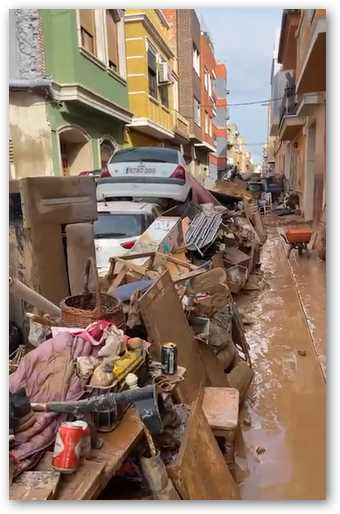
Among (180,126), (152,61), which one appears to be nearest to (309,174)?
(180,126)

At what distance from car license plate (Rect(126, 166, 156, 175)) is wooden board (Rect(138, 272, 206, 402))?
11.8 feet

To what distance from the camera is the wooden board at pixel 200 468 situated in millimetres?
1898

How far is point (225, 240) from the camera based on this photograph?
6.58 meters

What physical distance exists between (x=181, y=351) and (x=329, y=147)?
1.56 m

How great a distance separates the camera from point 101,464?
1.70 m

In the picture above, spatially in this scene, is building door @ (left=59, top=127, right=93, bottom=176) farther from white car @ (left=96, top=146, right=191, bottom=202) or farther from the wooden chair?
the wooden chair

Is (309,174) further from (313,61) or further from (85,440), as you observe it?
(85,440)

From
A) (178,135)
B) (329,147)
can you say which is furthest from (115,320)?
(178,135)

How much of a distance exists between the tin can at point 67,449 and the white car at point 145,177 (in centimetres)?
476

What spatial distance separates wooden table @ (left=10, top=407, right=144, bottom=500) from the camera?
163 cm

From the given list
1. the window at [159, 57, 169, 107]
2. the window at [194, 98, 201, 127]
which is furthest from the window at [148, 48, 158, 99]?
the window at [194, 98, 201, 127]

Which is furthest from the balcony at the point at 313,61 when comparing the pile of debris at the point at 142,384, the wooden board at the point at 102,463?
the wooden board at the point at 102,463

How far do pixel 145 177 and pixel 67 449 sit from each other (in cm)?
504

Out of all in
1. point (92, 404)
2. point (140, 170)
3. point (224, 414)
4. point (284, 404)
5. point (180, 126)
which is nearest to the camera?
point (92, 404)
